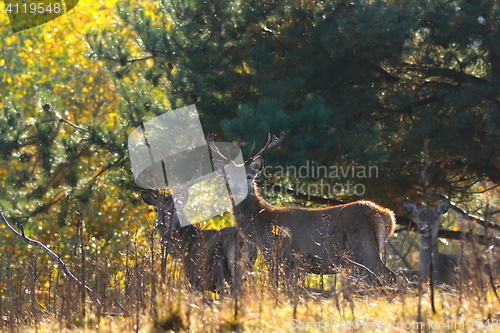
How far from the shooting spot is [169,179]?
12.7 meters

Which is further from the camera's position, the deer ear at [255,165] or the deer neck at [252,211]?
the deer ear at [255,165]

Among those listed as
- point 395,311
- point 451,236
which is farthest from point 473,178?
point 395,311

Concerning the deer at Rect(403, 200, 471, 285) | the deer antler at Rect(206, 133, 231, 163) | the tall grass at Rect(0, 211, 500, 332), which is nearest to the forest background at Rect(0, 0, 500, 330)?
the deer antler at Rect(206, 133, 231, 163)

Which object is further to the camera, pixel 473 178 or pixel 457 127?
pixel 473 178

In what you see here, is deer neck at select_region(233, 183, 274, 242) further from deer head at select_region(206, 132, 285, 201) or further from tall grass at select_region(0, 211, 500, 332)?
tall grass at select_region(0, 211, 500, 332)

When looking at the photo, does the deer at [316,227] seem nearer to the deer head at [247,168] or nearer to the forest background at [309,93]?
the deer head at [247,168]

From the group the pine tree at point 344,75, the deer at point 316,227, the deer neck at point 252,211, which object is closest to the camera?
the deer at point 316,227

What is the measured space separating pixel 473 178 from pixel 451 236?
6.10 feet

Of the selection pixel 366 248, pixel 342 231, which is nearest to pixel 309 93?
pixel 342 231

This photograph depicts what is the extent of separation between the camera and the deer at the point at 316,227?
8.30m

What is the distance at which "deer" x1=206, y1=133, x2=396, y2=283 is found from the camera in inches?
327

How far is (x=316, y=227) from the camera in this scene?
878 cm

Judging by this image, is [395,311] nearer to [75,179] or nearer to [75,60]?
[75,179]

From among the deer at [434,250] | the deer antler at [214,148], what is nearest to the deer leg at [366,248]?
the deer at [434,250]
